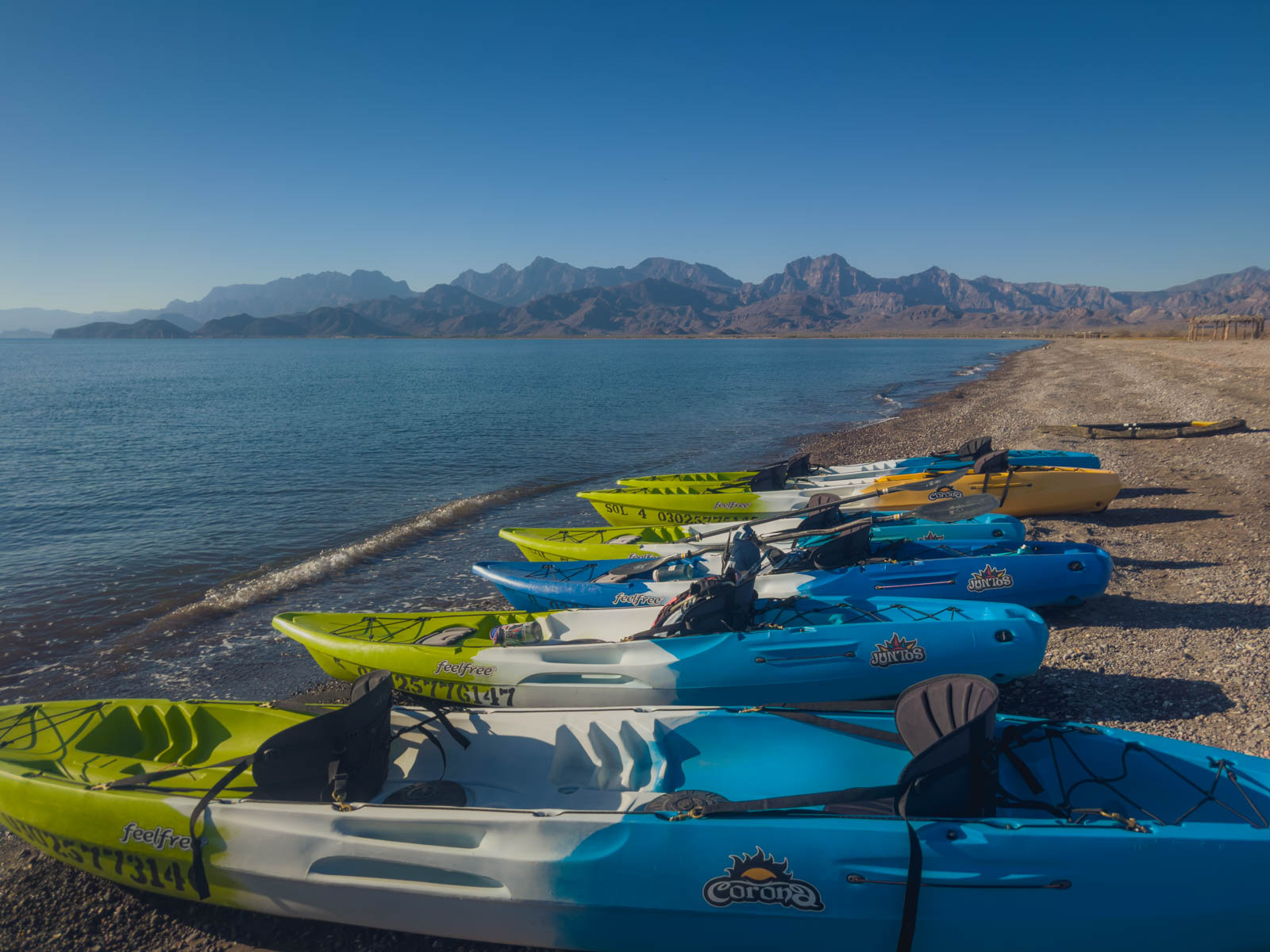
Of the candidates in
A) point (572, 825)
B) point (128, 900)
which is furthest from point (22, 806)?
point (572, 825)

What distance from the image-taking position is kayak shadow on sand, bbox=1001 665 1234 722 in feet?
21.4

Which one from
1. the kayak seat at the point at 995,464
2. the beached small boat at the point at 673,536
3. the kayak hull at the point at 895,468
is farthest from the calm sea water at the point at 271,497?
the kayak seat at the point at 995,464

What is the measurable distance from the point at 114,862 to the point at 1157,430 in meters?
25.7

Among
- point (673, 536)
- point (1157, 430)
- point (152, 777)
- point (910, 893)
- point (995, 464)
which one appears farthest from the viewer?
point (1157, 430)

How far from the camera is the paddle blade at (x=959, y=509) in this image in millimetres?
10984

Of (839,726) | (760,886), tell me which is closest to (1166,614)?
(839,726)

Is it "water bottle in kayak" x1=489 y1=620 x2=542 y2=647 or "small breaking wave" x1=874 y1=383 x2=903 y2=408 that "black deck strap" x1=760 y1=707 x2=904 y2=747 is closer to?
"water bottle in kayak" x1=489 y1=620 x2=542 y2=647

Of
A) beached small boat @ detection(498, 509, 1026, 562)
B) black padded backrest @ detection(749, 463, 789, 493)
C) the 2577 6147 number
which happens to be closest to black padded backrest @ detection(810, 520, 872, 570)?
beached small boat @ detection(498, 509, 1026, 562)

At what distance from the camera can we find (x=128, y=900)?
523 cm

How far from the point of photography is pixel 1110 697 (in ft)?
22.5

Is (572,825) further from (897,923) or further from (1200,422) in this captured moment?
(1200,422)

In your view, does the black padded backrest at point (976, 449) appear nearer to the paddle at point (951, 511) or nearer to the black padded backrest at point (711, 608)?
the paddle at point (951, 511)

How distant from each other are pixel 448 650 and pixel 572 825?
389cm

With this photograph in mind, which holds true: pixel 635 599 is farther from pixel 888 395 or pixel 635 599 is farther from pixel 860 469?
pixel 888 395
